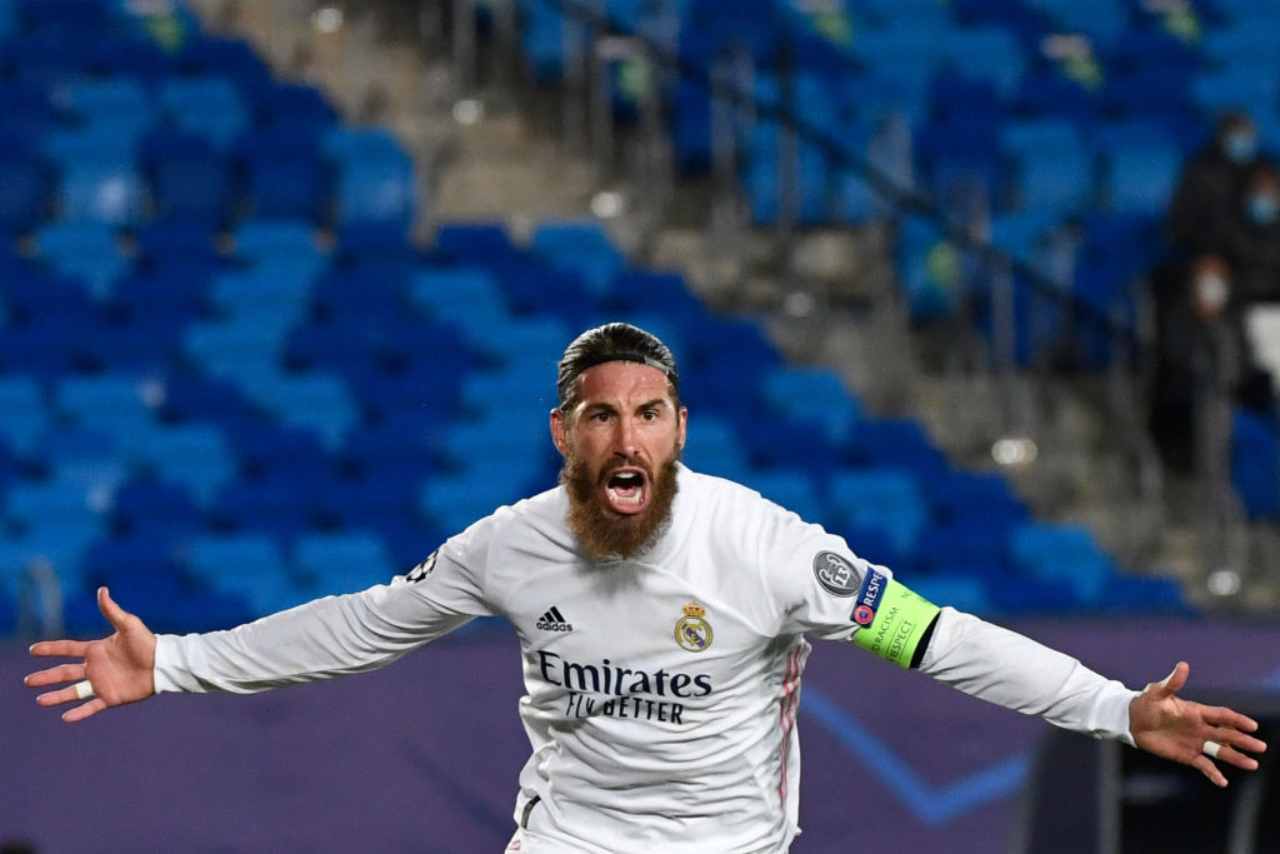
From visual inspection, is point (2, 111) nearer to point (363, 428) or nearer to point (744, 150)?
point (363, 428)

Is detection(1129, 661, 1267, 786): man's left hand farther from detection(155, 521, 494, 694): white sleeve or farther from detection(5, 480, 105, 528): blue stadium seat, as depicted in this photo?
detection(5, 480, 105, 528): blue stadium seat

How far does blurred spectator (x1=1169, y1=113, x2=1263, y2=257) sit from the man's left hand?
22.0 ft

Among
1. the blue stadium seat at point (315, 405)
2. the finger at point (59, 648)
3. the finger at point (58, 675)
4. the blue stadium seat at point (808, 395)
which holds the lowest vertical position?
the finger at point (58, 675)

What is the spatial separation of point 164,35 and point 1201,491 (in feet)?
20.3

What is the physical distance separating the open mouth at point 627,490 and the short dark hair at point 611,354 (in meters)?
0.18

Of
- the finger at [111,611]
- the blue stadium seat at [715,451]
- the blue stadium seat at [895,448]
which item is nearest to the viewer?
the finger at [111,611]

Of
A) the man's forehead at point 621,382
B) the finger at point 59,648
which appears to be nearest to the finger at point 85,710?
the finger at point 59,648

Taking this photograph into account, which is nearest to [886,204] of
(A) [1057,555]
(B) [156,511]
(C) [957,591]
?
(A) [1057,555]

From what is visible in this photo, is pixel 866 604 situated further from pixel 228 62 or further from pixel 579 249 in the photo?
pixel 228 62

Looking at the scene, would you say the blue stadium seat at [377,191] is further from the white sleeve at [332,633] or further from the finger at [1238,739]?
the finger at [1238,739]

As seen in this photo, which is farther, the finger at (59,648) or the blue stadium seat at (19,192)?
the blue stadium seat at (19,192)

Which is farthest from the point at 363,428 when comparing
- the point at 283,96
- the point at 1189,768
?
the point at 1189,768

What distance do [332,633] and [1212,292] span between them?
21.2 ft

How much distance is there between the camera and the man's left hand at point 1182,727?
4109 millimetres
